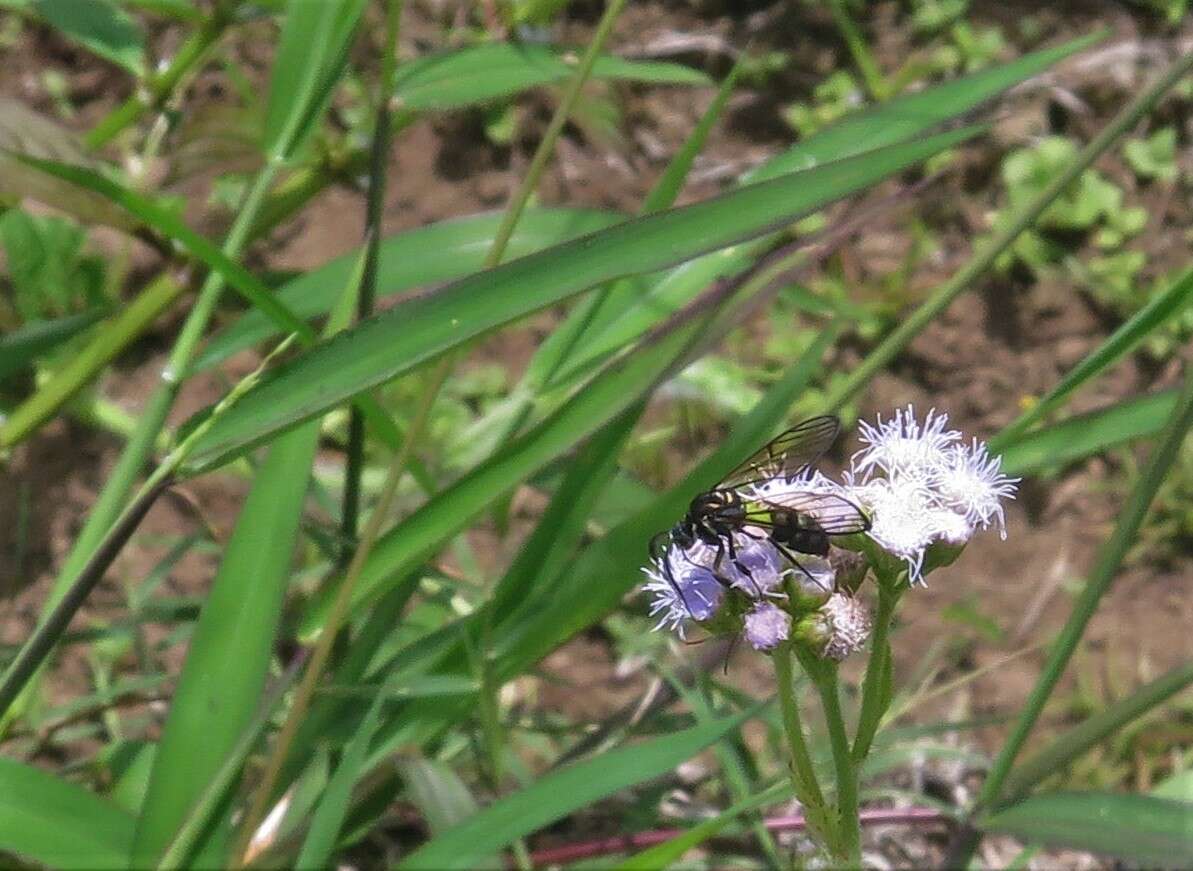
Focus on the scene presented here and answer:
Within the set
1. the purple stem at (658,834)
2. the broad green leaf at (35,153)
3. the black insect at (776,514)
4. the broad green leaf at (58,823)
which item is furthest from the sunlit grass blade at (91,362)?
the black insect at (776,514)

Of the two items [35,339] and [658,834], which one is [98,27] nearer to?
[35,339]

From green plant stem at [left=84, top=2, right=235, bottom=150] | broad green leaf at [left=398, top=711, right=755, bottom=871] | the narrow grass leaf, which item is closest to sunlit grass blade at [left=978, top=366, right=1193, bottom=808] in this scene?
broad green leaf at [left=398, top=711, right=755, bottom=871]

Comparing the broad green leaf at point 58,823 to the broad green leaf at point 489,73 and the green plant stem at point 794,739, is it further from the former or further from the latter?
the broad green leaf at point 489,73

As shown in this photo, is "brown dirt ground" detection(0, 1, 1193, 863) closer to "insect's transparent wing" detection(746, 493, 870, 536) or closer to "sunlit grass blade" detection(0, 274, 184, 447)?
"sunlit grass blade" detection(0, 274, 184, 447)

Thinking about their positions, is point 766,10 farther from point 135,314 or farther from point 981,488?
point 981,488

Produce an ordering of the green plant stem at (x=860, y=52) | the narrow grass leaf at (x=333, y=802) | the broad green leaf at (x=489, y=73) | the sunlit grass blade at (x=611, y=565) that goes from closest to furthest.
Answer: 1. the narrow grass leaf at (x=333, y=802)
2. the sunlit grass blade at (x=611, y=565)
3. the broad green leaf at (x=489, y=73)
4. the green plant stem at (x=860, y=52)

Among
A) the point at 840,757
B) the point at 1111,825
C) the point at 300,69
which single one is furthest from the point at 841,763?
the point at 300,69
